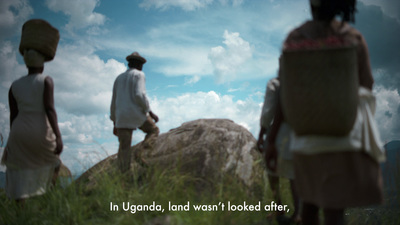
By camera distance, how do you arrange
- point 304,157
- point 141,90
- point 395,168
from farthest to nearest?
1. point 141,90
2. point 395,168
3. point 304,157

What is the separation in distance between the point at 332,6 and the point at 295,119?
778mm

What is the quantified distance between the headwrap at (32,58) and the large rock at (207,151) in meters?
1.61

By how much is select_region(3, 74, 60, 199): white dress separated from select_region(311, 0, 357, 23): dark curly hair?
10.4 feet

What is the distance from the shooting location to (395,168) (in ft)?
10.2

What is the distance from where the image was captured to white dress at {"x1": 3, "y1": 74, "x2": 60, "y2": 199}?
3.24 m

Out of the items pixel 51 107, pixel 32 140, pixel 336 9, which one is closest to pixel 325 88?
pixel 336 9

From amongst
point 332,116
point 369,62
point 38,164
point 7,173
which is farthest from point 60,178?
point 369,62

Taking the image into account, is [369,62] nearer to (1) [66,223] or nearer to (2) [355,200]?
(2) [355,200]

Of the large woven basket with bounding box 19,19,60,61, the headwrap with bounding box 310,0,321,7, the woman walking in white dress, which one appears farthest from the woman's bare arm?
the headwrap with bounding box 310,0,321,7

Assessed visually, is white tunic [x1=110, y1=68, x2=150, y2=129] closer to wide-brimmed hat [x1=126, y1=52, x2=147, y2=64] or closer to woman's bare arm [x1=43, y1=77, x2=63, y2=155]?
wide-brimmed hat [x1=126, y1=52, x2=147, y2=64]

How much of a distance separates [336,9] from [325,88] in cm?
60

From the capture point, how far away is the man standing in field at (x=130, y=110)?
4309 millimetres

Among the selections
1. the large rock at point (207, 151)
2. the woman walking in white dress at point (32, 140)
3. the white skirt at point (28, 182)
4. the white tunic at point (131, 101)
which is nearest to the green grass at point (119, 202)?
the white skirt at point (28, 182)

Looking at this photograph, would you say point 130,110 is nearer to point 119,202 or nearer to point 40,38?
point 40,38
